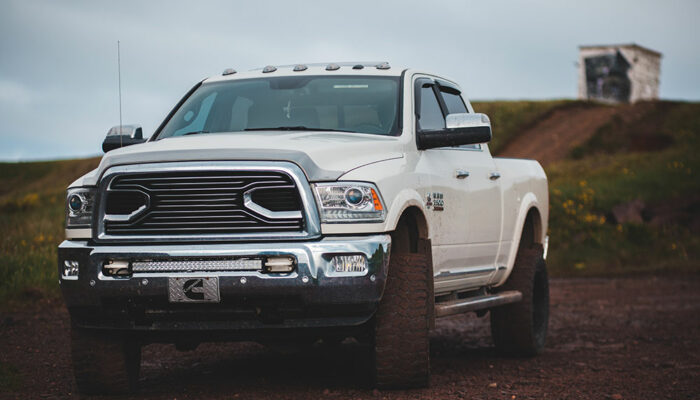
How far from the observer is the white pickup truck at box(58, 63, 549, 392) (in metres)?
5.26

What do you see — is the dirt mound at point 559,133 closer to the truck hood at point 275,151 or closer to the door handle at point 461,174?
the door handle at point 461,174

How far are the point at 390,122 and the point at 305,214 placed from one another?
1.49m

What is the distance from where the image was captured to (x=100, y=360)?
5805 millimetres

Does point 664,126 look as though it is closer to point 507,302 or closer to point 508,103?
point 508,103

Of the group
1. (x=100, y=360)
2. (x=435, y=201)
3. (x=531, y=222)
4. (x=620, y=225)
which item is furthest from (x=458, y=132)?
(x=620, y=225)

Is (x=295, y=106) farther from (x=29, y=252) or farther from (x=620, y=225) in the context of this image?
(x=620, y=225)

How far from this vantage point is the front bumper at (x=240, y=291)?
5203mm

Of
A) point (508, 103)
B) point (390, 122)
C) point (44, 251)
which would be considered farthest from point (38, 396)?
point (508, 103)

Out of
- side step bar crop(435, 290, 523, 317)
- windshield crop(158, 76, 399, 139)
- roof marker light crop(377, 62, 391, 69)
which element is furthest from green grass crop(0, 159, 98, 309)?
roof marker light crop(377, 62, 391, 69)

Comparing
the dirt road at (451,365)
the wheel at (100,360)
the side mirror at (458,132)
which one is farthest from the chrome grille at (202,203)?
the side mirror at (458,132)

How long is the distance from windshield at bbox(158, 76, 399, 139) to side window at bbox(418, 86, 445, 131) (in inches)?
9.5

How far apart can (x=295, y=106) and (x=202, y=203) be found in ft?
5.10

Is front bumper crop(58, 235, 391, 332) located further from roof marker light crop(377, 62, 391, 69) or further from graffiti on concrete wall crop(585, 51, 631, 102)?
graffiti on concrete wall crop(585, 51, 631, 102)

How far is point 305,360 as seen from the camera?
795 centimetres
